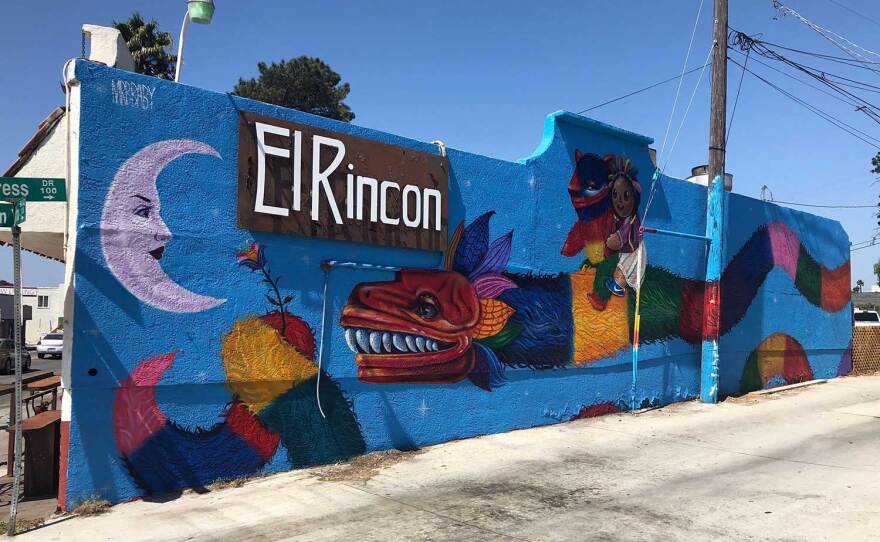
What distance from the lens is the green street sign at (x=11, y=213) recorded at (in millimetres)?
5359

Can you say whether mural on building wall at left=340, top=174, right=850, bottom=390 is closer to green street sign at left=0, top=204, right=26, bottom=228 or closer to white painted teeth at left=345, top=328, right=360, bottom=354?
white painted teeth at left=345, top=328, right=360, bottom=354

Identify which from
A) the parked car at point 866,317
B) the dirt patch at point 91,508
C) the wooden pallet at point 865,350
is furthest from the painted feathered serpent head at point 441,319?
the parked car at point 866,317

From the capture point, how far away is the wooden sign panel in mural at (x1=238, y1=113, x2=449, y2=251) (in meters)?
7.24

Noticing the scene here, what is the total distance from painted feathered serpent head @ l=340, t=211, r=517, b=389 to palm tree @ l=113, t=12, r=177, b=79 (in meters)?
19.7

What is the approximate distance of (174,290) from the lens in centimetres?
666

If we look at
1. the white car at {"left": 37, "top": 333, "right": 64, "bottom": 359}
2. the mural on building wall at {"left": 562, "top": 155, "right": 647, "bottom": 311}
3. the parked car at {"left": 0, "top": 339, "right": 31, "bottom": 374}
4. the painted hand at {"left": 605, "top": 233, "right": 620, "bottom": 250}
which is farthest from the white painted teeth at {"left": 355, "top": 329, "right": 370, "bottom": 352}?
the white car at {"left": 37, "top": 333, "right": 64, "bottom": 359}

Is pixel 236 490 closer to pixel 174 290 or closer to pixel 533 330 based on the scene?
pixel 174 290

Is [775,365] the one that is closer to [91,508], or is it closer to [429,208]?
[429,208]

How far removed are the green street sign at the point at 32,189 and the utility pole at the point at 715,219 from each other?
11265 mm

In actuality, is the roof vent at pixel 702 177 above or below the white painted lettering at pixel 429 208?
above

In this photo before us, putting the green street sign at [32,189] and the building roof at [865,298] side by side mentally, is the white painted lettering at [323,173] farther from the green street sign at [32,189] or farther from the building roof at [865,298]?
the building roof at [865,298]

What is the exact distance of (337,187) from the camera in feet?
25.8

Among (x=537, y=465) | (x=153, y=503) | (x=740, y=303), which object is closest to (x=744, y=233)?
(x=740, y=303)

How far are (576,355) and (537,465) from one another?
321 centimetres
